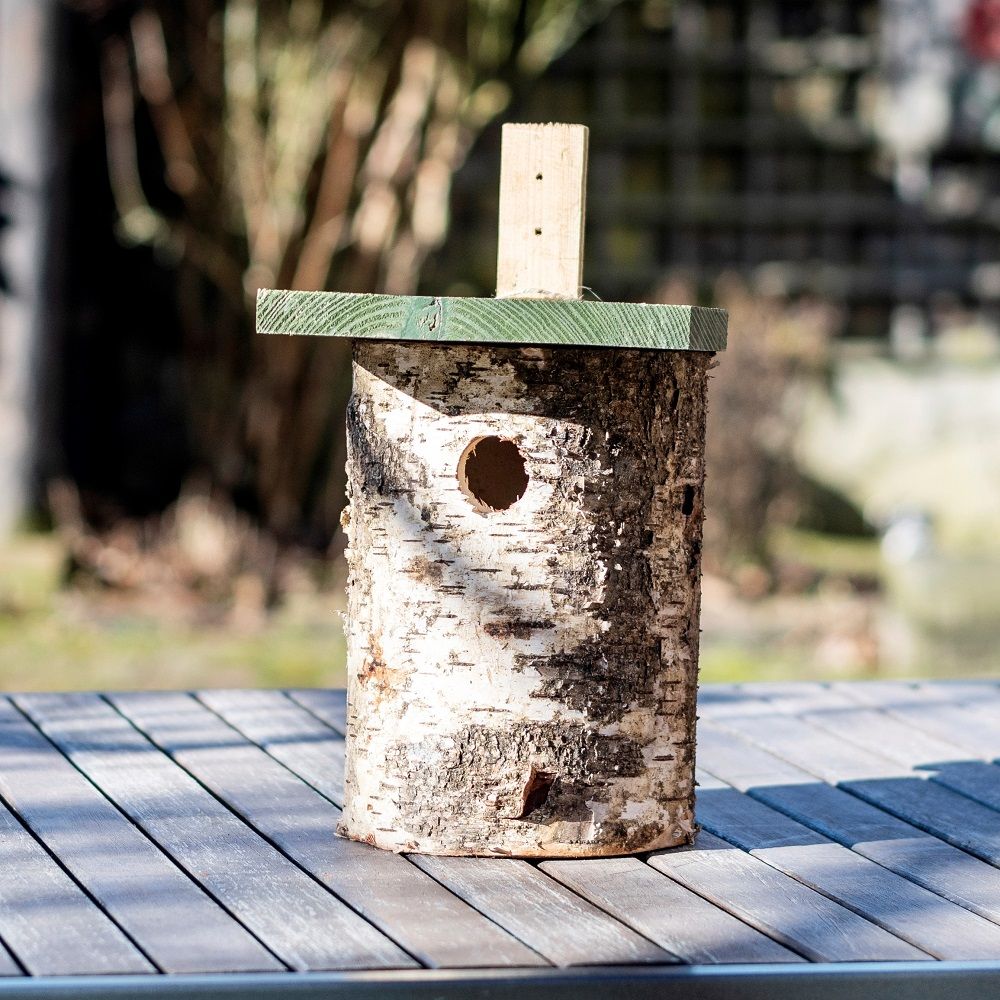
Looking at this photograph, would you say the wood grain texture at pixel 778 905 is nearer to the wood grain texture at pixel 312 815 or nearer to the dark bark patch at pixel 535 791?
the dark bark patch at pixel 535 791

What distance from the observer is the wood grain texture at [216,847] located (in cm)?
182

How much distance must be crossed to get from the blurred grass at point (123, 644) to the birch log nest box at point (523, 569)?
8.45 feet

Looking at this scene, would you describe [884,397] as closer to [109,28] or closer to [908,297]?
[908,297]

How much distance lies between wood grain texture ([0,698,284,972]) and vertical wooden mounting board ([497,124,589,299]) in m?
0.86

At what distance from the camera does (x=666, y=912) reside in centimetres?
198

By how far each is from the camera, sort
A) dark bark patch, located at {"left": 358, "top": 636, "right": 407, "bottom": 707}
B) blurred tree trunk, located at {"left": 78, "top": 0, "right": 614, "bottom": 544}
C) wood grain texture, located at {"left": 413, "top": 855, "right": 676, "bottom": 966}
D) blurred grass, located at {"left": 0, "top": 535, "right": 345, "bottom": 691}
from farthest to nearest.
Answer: blurred tree trunk, located at {"left": 78, "top": 0, "right": 614, "bottom": 544} < blurred grass, located at {"left": 0, "top": 535, "right": 345, "bottom": 691} < dark bark patch, located at {"left": 358, "top": 636, "right": 407, "bottom": 707} < wood grain texture, located at {"left": 413, "top": 855, "right": 676, "bottom": 966}

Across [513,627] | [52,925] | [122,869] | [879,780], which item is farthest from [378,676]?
[879,780]

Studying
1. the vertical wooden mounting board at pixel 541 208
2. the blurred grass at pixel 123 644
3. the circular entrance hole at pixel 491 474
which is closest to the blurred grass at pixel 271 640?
the blurred grass at pixel 123 644

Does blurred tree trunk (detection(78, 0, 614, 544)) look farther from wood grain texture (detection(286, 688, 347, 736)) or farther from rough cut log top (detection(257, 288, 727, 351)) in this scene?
rough cut log top (detection(257, 288, 727, 351))

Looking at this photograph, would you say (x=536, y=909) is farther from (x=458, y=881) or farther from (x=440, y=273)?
(x=440, y=273)

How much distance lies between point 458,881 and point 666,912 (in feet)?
0.86

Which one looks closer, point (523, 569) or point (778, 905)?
point (778, 905)

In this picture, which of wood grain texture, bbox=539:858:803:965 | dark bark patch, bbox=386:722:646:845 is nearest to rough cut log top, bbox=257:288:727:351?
dark bark patch, bbox=386:722:646:845

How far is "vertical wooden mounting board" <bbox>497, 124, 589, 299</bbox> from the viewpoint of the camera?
2.25 meters
